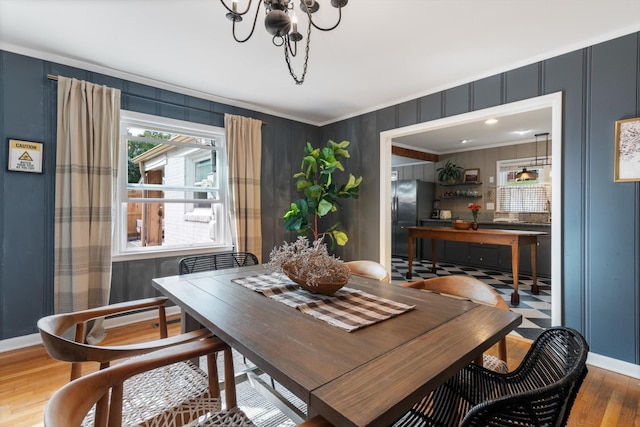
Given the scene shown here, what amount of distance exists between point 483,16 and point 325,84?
60.5 inches

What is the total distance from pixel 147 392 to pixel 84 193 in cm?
220

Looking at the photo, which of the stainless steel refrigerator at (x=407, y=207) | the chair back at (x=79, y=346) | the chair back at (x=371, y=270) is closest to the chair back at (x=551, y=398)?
the chair back at (x=79, y=346)

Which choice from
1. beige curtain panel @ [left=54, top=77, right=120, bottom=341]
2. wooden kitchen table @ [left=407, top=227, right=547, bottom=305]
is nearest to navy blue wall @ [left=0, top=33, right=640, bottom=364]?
beige curtain panel @ [left=54, top=77, right=120, bottom=341]

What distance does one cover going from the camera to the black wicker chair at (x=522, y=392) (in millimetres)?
689

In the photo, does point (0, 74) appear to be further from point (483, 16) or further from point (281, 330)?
point (483, 16)

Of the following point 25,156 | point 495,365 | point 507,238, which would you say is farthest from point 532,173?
point 25,156

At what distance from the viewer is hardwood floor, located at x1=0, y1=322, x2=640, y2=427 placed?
5.56 feet

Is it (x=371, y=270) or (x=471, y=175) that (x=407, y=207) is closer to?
(x=471, y=175)

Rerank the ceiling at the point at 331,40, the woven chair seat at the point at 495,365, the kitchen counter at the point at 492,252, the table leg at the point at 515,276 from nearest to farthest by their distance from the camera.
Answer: the woven chair seat at the point at 495,365 < the ceiling at the point at 331,40 < the table leg at the point at 515,276 < the kitchen counter at the point at 492,252

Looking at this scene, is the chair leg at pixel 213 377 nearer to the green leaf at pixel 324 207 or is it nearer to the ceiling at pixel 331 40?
the ceiling at pixel 331 40

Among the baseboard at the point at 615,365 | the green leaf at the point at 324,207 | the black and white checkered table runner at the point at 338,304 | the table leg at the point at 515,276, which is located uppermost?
the green leaf at the point at 324,207

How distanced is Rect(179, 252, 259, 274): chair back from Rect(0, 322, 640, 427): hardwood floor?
0.97 m

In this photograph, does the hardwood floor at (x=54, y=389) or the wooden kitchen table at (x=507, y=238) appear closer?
the hardwood floor at (x=54, y=389)

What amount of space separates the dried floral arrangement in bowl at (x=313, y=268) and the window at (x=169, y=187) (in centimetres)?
222
